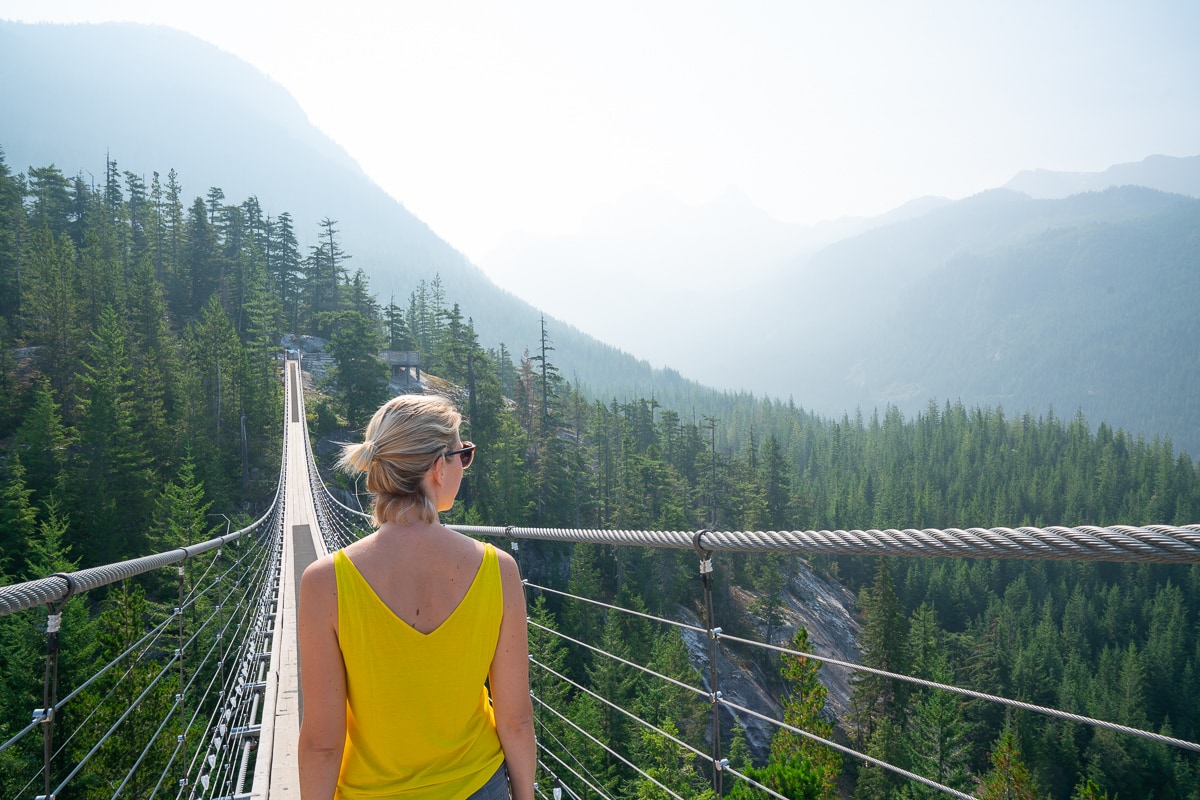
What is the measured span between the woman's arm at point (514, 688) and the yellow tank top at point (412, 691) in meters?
0.04

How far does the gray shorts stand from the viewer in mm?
1756

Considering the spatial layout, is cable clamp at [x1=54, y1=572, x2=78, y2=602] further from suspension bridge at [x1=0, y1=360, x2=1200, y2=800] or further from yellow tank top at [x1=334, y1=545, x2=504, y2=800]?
yellow tank top at [x1=334, y1=545, x2=504, y2=800]

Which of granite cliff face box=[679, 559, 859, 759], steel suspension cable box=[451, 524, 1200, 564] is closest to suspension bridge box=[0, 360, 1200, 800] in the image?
steel suspension cable box=[451, 524, 1200, 564]

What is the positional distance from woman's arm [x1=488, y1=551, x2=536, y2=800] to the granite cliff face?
26613mm

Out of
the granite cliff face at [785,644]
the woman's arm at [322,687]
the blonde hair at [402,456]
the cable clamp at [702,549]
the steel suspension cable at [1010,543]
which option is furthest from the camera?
the granite cliff face at [785,644]

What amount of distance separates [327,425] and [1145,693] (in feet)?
201

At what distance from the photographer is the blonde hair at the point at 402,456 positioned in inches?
67.0

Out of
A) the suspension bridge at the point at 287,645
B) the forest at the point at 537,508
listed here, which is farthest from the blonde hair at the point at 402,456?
the forest at the point at 537,508

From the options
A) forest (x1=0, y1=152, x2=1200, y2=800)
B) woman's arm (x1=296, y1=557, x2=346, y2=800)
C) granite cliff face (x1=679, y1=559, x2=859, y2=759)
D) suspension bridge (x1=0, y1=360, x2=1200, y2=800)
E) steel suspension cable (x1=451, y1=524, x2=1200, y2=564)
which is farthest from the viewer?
granite cliff face (x1=679, y1=559, x2=859, y2=759)

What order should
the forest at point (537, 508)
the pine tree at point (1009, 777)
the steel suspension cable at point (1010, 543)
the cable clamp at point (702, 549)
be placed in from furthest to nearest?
the forest at point (537, 508) → the pine tree at point (1009, 777) → the cable clamp at point (702, 549) → the steel suspension cable at point (1010, 543)

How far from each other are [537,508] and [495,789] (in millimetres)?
40416

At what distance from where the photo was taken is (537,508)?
41.6 meters

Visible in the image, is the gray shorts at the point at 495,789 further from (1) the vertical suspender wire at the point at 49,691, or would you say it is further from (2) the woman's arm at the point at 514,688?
(1) the vertical suspender wire at the point at 49,691

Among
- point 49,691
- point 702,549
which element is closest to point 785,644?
point 702,549
